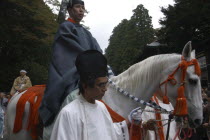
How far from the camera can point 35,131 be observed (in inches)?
186

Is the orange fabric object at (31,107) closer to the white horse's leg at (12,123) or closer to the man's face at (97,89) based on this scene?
the white horse's leg at (12,123)

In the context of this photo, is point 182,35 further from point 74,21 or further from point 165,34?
point 74,21

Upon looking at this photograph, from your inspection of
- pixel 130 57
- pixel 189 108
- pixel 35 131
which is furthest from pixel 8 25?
pixel 130 57

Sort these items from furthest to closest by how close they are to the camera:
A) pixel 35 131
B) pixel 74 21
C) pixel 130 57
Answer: pixel 130 57
pixel 35 131
pixel 74 21

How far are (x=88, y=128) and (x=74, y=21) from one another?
2286 millimetres

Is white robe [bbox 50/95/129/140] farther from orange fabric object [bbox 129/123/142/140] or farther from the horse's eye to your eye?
the horse's eye

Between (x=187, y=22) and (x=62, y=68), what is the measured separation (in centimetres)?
1705

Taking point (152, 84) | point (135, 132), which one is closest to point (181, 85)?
point (152, 84)

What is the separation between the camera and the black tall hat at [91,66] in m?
2.51

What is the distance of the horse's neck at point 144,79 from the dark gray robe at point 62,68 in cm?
70

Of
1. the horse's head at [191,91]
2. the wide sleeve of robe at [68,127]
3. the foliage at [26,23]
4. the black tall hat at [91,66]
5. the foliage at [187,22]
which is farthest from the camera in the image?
the foliage at [187,22]

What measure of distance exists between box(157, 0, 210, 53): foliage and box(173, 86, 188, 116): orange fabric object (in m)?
14.5

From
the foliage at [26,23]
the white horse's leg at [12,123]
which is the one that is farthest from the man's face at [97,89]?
the foliage at [26,23]

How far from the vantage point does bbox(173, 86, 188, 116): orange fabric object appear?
396 centimetres
